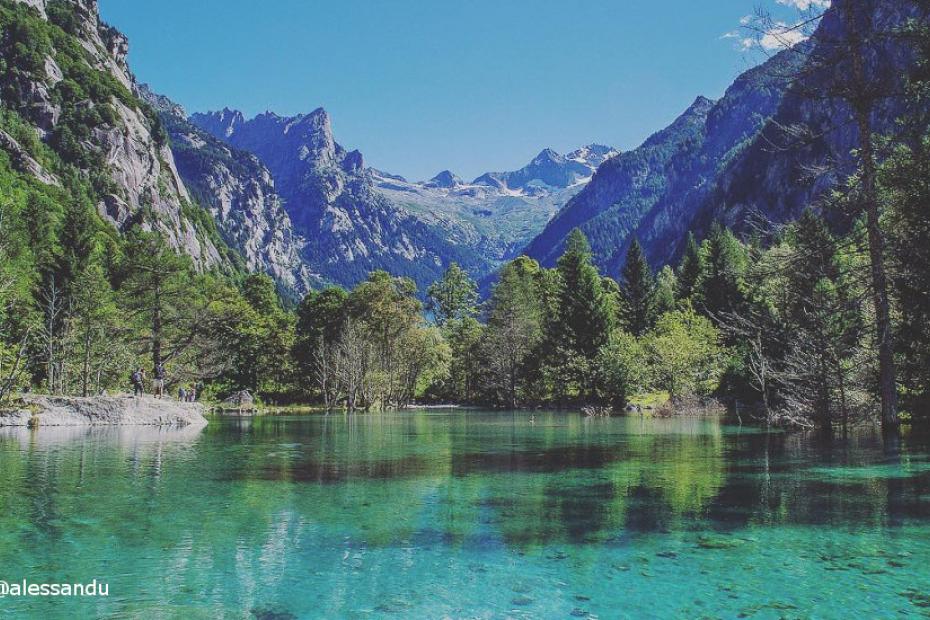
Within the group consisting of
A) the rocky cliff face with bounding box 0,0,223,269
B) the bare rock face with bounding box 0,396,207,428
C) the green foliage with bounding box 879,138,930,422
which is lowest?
the bare rock face with bounding box 0,396,207,428

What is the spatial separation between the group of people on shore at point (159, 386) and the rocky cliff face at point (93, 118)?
180 ft

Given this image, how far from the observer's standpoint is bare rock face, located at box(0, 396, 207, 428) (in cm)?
2864

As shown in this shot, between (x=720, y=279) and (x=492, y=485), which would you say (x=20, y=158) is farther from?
(x=492, y=485)

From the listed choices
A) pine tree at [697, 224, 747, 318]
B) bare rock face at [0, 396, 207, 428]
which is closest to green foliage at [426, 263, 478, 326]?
pine tree at [697, 224, 747, 318]

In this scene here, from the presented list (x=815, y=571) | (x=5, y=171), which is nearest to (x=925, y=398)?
(x=815, y=571)

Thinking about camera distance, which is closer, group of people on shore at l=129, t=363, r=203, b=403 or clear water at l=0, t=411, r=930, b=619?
clear water at l=0, t=411, r=930, b=619

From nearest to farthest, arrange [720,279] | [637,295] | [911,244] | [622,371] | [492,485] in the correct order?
[492,485] < [911,244] < [622,371] < [720,279] < [637,295]

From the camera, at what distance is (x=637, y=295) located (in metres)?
69.1

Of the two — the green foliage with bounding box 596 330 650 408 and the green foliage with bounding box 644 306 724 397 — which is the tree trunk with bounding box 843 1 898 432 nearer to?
the green foliage with bounding box 644 306 724 397

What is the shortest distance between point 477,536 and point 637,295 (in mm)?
63759

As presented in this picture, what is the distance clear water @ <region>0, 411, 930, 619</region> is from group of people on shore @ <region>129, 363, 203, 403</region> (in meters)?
21.5

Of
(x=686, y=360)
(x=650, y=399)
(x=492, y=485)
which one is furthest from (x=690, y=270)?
(x=492, y=485)

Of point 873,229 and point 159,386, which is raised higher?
point 873,229

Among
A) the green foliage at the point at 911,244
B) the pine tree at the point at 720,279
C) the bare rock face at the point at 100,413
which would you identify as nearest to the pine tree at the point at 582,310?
the pine tree at the point at 720,279
